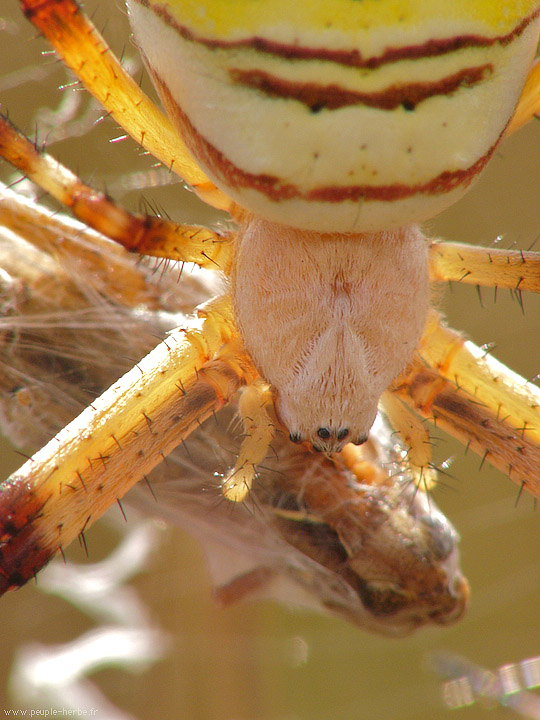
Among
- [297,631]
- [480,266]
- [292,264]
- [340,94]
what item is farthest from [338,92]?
[297,631]

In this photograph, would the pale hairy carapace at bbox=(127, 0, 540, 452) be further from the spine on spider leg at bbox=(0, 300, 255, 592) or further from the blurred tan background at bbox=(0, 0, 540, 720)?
the blurred tan background at bbox=(0, 0, 540, 720)

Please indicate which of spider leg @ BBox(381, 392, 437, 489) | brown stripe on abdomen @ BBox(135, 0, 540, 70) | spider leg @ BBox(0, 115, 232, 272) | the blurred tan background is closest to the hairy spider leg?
spider leg @ BBox(0, 115, 232, 272)

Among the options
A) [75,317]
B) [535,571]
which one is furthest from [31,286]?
[535,571]

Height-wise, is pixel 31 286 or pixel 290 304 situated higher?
pixel 31 286

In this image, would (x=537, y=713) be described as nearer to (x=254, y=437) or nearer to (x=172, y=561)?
(x=172, y=561)

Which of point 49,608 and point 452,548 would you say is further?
point 49,608

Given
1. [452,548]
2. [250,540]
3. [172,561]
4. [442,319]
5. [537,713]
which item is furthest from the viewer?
[172,561]

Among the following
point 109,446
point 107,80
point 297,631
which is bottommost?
point 109,446

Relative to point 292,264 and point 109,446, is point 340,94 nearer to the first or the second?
point 292,264
